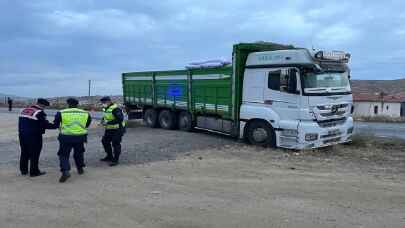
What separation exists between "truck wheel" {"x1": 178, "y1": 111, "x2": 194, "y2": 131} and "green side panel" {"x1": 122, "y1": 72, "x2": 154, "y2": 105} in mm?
1922

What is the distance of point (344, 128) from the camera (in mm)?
13102

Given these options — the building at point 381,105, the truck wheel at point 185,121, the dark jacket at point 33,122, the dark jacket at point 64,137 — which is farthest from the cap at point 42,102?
the building at point 381,105

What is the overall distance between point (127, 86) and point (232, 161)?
10.4m

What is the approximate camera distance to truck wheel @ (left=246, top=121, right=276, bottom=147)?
12938mm

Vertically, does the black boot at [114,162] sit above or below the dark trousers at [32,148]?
below

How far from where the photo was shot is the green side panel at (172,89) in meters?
16.4

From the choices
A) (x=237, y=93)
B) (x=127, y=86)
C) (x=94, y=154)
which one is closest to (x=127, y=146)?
(x=94, y=154)

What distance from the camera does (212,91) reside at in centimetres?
1489

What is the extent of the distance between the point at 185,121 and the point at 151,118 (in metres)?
2.39

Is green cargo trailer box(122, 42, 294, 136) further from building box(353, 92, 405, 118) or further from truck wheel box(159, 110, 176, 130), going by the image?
building box(353, 92, 405, 118)

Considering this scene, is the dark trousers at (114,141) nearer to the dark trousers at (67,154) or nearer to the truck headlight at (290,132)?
the dark trousers at (67,154)

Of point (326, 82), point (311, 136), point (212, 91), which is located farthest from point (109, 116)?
point (326, 82)

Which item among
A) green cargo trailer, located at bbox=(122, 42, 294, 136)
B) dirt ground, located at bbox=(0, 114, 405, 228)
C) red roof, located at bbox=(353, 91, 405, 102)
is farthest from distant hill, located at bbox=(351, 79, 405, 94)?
dirt ground, located at bbox=(0, 114, 405, 228)

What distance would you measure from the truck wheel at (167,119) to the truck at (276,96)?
147 cm
